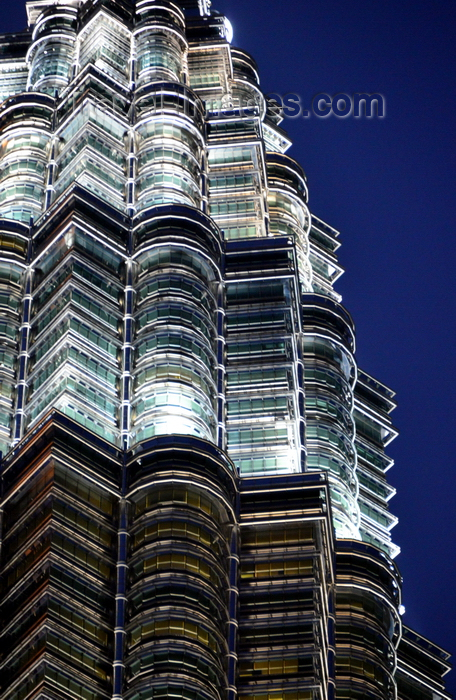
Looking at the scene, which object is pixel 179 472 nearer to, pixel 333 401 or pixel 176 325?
pixel 176 325

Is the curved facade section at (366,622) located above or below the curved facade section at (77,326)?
below

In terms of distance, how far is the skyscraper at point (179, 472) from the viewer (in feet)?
465

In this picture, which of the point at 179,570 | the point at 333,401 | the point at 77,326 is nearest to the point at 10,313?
the point at 77,326

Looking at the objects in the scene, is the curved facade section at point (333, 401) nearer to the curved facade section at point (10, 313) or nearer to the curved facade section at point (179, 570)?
the curved facade section at point (179, 570)

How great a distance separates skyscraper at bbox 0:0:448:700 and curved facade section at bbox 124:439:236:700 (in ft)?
0.64

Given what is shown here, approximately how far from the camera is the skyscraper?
465 feet

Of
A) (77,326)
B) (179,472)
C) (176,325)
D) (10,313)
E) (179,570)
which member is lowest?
(179,570)

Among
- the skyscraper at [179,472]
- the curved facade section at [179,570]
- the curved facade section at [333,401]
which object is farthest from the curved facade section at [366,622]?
the curved facade section at [179,570]

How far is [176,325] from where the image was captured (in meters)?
170

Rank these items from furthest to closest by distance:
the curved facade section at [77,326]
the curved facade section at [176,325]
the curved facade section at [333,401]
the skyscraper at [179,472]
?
the curved facade section at [333,401] → the curved facade section at [77,326] → the curved facade section at [176,325] → the skyscraper at [179,472]

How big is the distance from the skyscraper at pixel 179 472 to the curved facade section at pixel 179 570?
196mm

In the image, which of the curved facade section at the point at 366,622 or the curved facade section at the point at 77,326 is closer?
the curved facade section at the point at 366,622

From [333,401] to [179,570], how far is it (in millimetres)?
42630

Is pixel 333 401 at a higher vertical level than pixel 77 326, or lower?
higher
